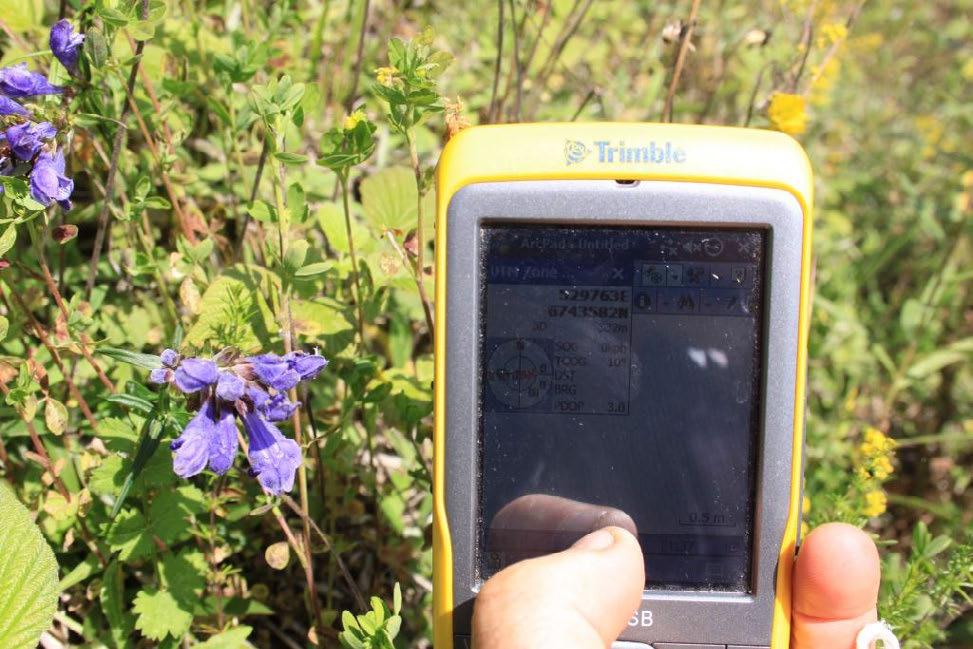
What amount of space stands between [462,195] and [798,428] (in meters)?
0.64

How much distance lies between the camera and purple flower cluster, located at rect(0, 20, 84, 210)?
128 centimetres

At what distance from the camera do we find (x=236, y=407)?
119cm

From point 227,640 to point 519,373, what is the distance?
66 cm

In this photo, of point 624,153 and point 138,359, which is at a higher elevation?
point 624,153

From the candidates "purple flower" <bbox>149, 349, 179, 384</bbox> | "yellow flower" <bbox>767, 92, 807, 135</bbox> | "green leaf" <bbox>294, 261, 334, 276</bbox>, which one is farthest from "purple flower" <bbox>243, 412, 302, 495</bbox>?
"yellow flower" <bbox>767, 92, 807, 135</bbox>

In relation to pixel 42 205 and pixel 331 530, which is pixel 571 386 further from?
pixel 42 205

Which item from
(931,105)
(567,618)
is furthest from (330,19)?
(931,105)

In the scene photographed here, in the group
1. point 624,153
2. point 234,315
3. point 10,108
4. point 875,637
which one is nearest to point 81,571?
point 234,315

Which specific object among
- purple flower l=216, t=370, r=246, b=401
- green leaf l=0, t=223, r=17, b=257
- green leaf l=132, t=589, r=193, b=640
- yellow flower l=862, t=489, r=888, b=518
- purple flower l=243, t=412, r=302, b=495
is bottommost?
green leaf l=132, t=589, r=193, b=640

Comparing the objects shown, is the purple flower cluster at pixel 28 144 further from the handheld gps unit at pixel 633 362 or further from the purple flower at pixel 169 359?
the handheld gps unit at pixel 633 362

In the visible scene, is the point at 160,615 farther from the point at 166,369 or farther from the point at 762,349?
the point at 762,349

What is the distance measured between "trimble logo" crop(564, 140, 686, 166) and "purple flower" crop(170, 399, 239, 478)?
0.63m

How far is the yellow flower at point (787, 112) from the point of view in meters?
1.84

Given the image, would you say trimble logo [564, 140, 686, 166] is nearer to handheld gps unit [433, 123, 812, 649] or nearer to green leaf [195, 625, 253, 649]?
handheld gps unit [433, 123, 812, 649]
